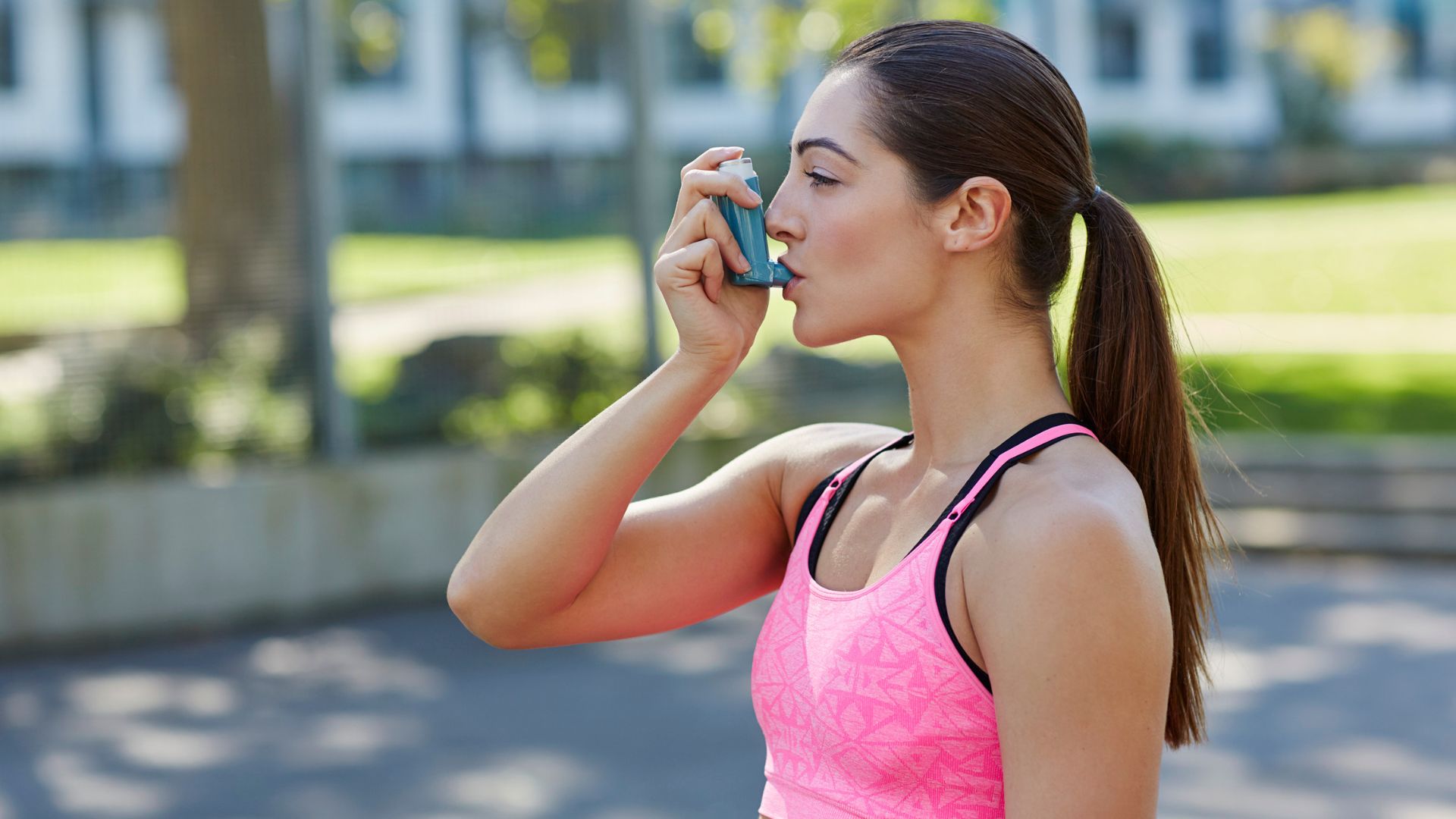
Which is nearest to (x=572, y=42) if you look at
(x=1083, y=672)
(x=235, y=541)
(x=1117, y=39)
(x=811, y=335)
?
(x=235, y=541)

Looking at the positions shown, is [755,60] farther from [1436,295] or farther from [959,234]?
[1436,295]

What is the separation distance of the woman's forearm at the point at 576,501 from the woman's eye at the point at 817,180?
0.29 meters

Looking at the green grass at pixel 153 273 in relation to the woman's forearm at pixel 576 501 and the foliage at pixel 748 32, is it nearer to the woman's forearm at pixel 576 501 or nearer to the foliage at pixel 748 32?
the foliage at pixel 748 32

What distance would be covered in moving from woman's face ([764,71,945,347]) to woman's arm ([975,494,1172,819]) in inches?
16.4

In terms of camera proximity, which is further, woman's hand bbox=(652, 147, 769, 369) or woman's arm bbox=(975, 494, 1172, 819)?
woman's hand bbox=(652, 147, 769, 369)

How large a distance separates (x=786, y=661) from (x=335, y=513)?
617 centimetres

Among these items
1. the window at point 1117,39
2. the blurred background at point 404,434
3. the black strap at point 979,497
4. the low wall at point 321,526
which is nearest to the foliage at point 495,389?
the blurred background at point 404,434

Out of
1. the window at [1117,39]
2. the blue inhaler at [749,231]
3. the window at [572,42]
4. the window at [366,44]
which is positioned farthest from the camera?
the window at [1117,39]

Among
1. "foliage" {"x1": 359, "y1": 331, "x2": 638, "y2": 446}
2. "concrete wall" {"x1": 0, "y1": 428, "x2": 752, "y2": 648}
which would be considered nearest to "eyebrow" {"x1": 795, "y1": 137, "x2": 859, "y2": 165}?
"concrete wall" {"x1": 0, "y1": 428, "x2": 752, "y2": 648}

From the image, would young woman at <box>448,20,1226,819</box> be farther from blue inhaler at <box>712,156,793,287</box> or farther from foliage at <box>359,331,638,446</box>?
foliage at <box>359,331,638,446</box>

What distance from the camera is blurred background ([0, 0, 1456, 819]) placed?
5.49 metres

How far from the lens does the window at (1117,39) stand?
11.1 meters

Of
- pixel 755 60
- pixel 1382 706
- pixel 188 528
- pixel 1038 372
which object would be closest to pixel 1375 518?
pixel 1382 706

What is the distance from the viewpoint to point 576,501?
2.06 meters
